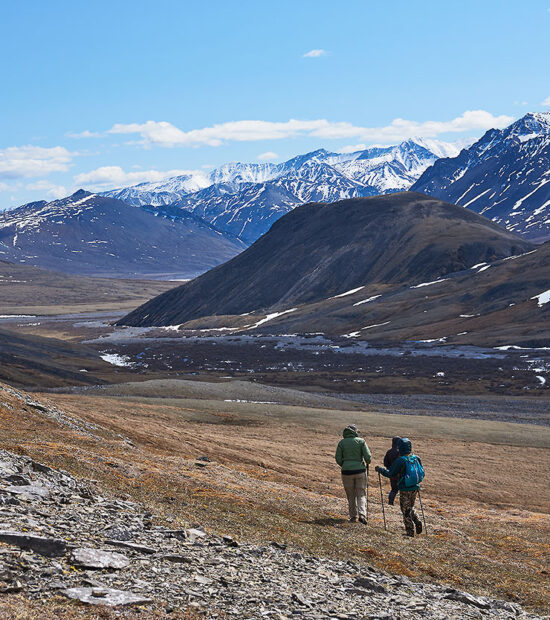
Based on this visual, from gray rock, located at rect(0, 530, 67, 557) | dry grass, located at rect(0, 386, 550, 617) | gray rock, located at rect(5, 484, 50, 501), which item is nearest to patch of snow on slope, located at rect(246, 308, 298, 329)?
dry grass, located at rect(0, 386, 550, 617)

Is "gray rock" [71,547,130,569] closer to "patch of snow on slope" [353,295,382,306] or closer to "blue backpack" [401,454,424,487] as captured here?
"blue backpack" [401,454,424,487]

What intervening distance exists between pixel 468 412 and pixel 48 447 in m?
58.4

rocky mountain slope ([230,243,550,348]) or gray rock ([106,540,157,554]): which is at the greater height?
rocky mountain slope ([230,243,550,348])

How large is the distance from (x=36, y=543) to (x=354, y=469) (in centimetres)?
981

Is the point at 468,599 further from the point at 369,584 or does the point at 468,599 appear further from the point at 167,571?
the point at 167,571

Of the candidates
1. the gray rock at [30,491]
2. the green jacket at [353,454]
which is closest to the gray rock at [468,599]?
the green jacket at [353,454]

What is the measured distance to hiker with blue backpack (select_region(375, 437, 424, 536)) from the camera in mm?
18406

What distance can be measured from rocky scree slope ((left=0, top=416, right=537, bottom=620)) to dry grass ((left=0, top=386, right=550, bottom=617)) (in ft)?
4.18

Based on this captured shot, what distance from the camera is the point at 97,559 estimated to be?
36.2 feet

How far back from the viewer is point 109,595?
9836 mm

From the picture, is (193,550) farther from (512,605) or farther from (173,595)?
(512,605)

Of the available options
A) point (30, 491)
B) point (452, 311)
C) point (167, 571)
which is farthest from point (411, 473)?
point (452, 311)

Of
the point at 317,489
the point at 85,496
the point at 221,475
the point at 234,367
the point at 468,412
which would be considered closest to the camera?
the point at 85,496

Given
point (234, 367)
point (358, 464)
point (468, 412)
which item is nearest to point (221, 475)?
point (358, 464)
